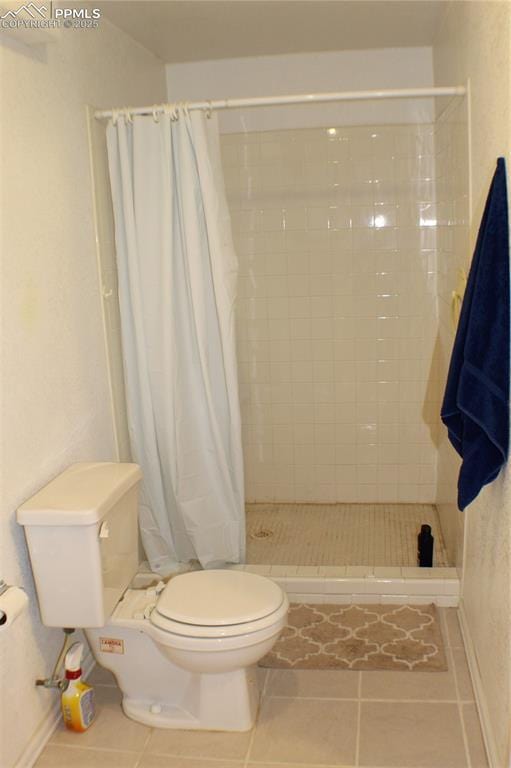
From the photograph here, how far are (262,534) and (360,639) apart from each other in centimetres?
97

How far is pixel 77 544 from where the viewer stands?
2193 millimetres

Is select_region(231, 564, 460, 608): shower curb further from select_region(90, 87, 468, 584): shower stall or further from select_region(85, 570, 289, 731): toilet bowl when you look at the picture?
select_region(85, 570, 289, 731): toilet bowl

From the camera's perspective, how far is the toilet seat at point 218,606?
7.23ft

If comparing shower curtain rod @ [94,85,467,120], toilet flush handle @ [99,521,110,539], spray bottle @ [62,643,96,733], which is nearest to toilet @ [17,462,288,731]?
toilet flush handle @ [99,521,110,539]

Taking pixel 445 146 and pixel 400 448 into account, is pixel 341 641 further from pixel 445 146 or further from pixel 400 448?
pixel 445 146

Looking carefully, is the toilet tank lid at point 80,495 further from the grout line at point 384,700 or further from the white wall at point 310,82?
the white wall at point 310,82

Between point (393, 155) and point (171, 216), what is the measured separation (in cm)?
140

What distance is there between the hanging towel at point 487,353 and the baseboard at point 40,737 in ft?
4.69

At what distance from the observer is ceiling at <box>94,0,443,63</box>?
2932 mm

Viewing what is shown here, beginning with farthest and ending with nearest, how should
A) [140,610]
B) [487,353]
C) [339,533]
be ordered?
[339,533] → [140,610] → [487,353]

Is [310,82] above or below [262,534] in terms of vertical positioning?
above

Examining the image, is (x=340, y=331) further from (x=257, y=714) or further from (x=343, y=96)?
(x=257, y=714)

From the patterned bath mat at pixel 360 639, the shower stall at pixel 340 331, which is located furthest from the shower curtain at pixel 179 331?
the shower stall at pixel 340 331

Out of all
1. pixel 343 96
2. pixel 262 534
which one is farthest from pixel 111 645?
pixel 343 96
